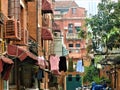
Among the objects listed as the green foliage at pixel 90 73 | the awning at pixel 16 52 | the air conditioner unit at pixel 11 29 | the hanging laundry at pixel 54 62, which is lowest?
the green foliage at pixel 90 73

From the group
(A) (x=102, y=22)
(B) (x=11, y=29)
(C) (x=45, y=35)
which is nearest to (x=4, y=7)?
(B) (x=11, y=29)

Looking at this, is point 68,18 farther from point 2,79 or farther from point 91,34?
point 2,79

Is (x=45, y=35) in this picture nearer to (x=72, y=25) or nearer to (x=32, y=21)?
(x=32, y=21)

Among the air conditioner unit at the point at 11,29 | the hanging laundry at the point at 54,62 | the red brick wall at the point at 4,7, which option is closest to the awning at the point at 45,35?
the hanging laundry at the point at 54,62

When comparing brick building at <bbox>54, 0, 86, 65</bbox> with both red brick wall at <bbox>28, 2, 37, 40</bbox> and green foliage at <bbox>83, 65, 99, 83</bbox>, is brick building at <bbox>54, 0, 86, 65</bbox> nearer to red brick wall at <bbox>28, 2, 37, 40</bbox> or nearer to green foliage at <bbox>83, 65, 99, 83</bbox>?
green foliage at <bbox>83, 65, 99, 83</bbox>

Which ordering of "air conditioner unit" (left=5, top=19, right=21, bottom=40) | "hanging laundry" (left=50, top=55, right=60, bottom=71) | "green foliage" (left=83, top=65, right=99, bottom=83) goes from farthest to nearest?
1. "green foliage" (left=83, top=65, right=99, bottom=83)
2. "hanging laundry" (left=50, top=55, right=60, bottom=71)
3. "air conditioner unit" (left=5, top=19, right=21, bottom=40)

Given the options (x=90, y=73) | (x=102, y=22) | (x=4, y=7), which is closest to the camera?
Answer: (x=4, y=7)

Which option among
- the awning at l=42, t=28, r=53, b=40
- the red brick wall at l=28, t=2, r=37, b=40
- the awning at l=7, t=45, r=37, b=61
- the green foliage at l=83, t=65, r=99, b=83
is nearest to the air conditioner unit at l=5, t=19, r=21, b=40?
the awning at l=7, t=45, r=37, b=61

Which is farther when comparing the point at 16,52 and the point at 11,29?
the point at 16,52

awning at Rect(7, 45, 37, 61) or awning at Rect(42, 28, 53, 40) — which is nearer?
awning at Rect(7, 45, 37, 61)

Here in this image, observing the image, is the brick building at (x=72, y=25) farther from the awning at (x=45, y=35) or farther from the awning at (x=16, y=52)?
the awning at (x=16, y=52)

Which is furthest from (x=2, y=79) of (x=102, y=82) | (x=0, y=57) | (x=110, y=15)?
(x=102, y=82)

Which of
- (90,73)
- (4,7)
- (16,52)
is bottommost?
(90,73)

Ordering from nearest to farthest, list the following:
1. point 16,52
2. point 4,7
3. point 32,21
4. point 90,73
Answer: point 16,52 < point 4,7 < point 32,21 < point 90,73
